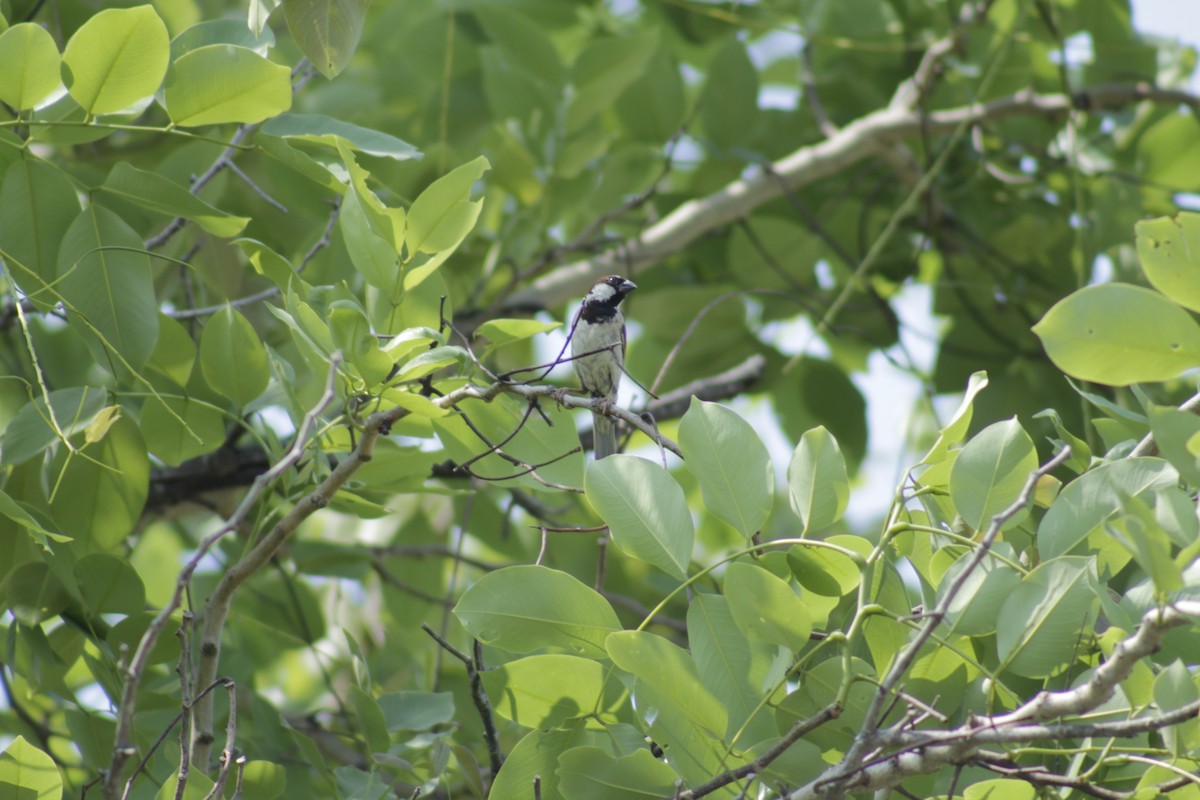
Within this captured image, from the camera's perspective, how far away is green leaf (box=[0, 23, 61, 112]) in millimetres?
2008

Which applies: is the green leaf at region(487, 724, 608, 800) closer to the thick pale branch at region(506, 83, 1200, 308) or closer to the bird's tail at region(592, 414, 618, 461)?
the bird's tail at region(592, 414, 618, 461)

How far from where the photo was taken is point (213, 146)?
3.00 meters

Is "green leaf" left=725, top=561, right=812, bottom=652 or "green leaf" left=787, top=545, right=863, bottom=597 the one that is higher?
"green leaf" left=725, top=561, right=812, bottom=652

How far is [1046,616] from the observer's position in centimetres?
174

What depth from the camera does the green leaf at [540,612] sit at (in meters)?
1.87

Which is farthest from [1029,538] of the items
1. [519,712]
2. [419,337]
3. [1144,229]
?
[419,337]

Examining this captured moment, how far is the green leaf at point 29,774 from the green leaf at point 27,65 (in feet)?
3.59

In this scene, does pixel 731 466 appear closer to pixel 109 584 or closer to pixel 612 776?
pixel 612 776

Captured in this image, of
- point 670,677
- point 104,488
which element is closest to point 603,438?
point 104,488

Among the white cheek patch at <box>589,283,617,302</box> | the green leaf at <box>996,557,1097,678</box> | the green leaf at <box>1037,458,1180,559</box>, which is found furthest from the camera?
the white cheek patch at <box>589,283,617,302</box>

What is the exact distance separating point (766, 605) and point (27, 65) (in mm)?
1522

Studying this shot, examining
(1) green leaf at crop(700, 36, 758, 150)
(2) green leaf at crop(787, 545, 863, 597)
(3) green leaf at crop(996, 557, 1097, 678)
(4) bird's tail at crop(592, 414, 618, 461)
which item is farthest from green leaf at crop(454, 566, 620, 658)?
(1) green leaf at crop(700, 36, 758, 150)

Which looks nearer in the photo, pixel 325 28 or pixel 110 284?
pixel 325 28

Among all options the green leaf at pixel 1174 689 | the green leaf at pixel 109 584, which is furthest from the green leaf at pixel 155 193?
the green leaf at pixel 1174 689
